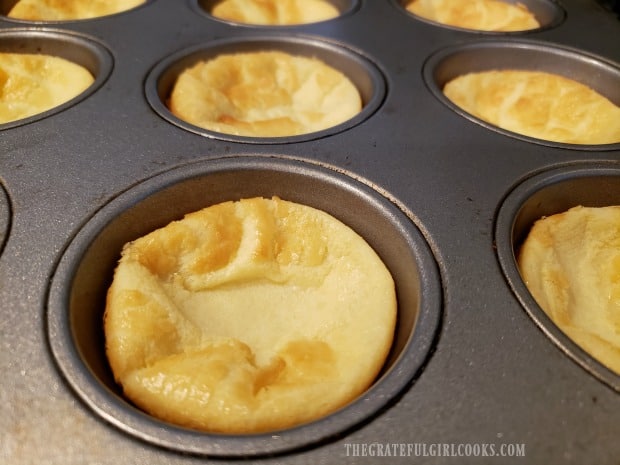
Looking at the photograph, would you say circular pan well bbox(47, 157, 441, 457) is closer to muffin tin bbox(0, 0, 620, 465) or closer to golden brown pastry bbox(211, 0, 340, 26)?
muffin tin bbox(0, 0, 620, 465)

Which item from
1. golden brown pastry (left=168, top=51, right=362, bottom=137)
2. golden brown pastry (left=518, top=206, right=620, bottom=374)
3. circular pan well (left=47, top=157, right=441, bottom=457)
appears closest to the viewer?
circular pan well (left=47, top=157, right=441, bottom=457)

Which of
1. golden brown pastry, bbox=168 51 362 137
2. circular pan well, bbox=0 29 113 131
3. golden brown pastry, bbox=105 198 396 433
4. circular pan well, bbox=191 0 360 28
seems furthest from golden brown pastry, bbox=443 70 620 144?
circular pan well, bbox=0 29 113 131

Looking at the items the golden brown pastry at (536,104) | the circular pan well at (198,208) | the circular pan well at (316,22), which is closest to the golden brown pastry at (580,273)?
the circular pan well at (198,208)

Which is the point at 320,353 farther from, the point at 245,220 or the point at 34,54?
the point at 34,54

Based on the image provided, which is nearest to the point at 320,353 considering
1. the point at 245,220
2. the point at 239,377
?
the point at 239,377

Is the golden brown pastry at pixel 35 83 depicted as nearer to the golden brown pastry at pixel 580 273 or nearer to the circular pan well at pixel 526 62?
the circular pan well at pixel 526 62

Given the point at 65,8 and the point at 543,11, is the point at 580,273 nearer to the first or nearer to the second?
the point at 543,11
